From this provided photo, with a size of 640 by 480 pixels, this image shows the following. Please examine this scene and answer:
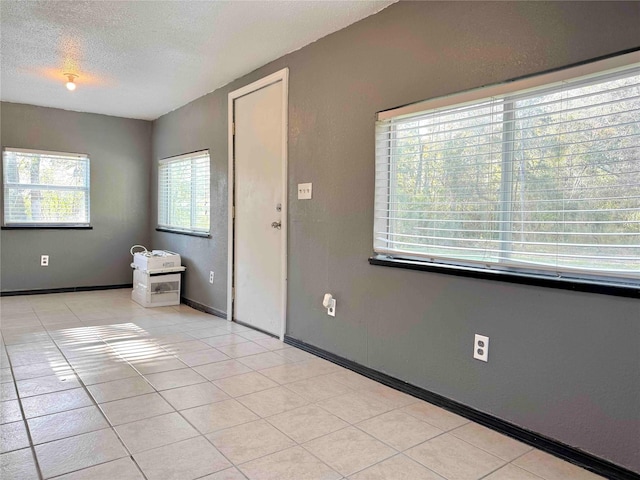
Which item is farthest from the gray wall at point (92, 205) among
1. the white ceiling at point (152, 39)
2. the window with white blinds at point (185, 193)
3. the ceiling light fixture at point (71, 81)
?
the ceiling light fixture at point (71, 81)

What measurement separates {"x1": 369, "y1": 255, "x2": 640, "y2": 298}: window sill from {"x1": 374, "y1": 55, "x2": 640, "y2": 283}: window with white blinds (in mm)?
41

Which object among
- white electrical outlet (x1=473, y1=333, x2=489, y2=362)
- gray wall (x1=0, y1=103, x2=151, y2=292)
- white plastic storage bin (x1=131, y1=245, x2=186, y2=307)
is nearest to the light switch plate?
white electrical outlet (x1=473, y1=333, x2=489, y2=362)

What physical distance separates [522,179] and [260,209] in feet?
7.51

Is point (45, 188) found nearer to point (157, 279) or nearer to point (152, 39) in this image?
point (157, 279)

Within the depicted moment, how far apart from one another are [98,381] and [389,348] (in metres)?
1.68

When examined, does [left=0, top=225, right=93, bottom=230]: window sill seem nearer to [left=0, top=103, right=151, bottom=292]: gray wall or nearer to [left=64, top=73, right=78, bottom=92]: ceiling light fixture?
[left=0, top=103, right=151, bottom=292]: gray wall

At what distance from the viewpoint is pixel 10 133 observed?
5.18m

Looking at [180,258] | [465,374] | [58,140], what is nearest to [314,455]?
[465,374]

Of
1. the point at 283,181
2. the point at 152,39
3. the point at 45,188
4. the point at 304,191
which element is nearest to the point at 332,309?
the point at 304,191

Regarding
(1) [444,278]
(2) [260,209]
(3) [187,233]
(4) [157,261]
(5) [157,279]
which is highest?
(2) [260,209]

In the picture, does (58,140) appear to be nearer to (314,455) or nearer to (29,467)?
(29,467)

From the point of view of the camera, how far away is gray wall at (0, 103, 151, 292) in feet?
17.3

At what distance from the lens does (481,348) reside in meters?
2.23

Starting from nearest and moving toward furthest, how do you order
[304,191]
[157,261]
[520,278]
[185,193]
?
[520,278], [304,191], [157,261], [185,193]
